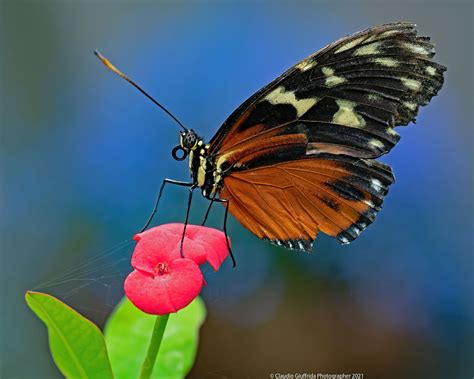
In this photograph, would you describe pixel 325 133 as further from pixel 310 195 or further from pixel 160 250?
pixel 160 250

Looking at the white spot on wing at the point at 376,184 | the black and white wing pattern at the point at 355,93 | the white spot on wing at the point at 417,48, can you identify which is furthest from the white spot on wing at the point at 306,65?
the white spot on wing at the point at 376,184

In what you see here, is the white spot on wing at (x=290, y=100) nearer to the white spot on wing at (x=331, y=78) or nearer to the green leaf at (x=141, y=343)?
the white spot on wing at (x=331, y=78)

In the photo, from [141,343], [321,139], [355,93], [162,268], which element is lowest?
[141,343]

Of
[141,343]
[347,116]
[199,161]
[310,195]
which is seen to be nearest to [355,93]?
[347,116]

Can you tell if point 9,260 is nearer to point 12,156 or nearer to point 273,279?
point 12,156

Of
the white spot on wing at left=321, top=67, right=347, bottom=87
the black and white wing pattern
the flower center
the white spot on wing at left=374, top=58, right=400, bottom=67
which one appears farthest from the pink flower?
the white spot on wing at left=374, top=58, right=400, bottom=67

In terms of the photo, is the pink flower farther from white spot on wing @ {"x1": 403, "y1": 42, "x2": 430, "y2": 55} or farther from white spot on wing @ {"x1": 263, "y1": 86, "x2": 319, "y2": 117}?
white spot on wing @ {"x1": 403, "y1": 42, "x2": 430, "y2": 55}
